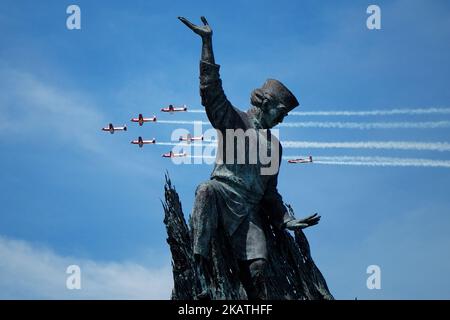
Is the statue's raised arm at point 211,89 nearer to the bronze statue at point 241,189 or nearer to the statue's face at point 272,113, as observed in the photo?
the bronze statue at point 241,189

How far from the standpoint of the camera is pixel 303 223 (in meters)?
19.6

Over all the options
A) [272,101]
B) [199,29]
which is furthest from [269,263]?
[199,29]

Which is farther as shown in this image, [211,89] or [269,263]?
[269,263]

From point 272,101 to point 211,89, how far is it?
1.34 meters

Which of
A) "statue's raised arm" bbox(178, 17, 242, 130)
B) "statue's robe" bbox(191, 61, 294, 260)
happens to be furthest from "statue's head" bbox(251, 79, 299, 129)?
"statue's raised arm" bbox(178, 17, 242, 130)

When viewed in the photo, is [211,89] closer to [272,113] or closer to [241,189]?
[272,113]

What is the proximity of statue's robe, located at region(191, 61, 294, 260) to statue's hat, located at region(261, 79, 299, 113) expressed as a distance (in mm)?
628

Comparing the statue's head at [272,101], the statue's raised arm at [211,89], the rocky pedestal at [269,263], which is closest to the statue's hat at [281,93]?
the statue's head at [272,101]

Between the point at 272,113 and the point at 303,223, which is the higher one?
the point at 272,113

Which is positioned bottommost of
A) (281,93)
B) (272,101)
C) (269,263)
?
(269,263)

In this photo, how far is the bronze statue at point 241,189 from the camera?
18812mm
